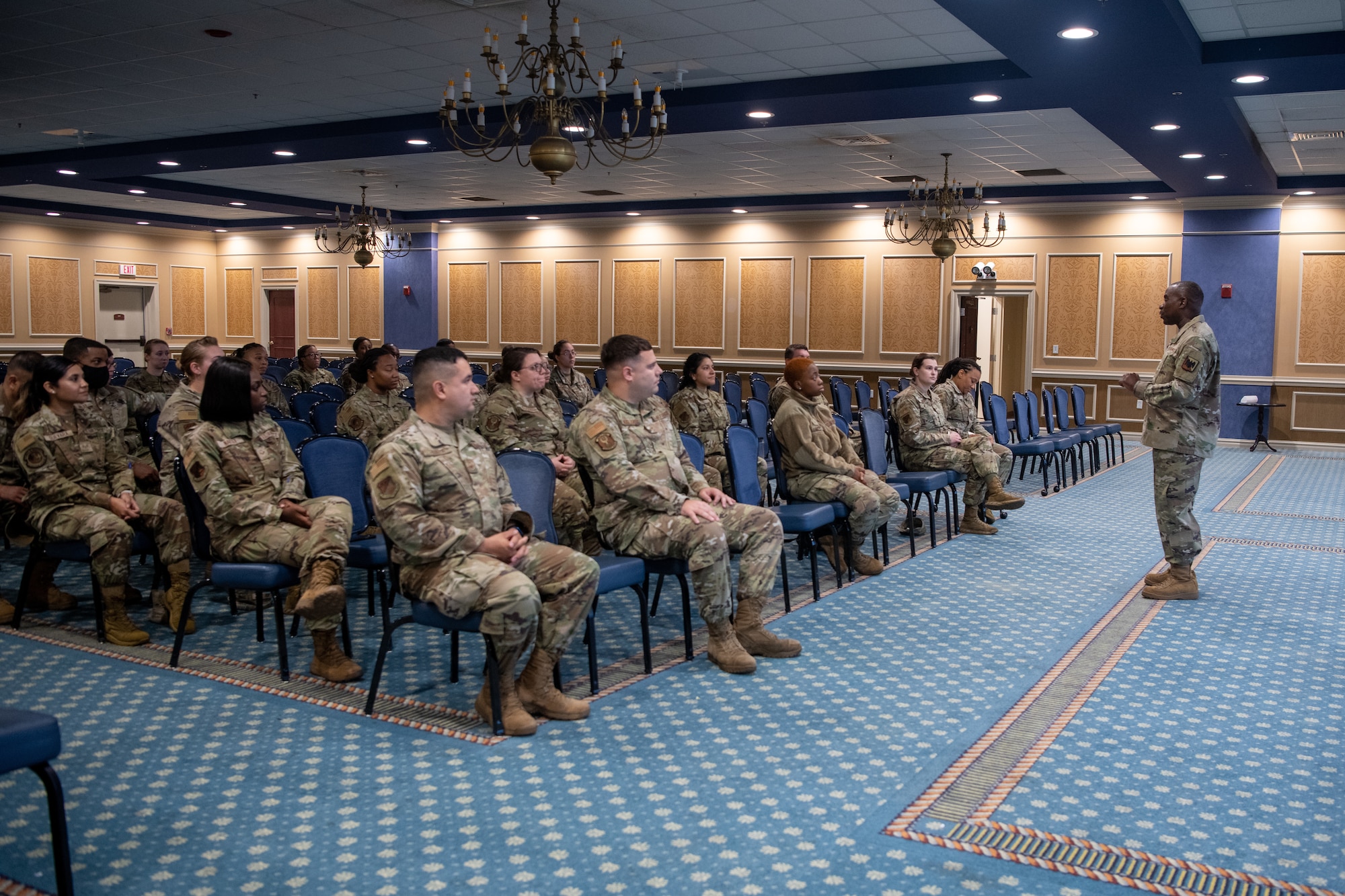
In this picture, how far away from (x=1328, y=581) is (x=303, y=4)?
717cm

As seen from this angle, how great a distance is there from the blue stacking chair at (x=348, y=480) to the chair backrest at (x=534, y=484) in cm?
72

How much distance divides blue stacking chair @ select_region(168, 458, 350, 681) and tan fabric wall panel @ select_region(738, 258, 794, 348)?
13393 mm

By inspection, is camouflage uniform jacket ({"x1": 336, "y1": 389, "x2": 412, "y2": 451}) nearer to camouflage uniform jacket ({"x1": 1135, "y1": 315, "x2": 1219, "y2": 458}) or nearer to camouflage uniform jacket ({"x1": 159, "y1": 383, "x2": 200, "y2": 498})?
camouflage uniform jacket ({"x1": 159, "y1": 383, "x2": 200, "y2": 498})

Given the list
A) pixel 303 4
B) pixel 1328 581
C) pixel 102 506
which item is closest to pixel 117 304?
pixel 303 4

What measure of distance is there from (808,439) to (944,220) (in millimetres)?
7784

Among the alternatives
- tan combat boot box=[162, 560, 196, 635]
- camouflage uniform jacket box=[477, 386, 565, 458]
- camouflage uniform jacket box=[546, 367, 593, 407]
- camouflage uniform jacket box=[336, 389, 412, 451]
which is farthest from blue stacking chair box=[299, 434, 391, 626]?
camouflage uniform jacket box=[546, 367, 593, 407]

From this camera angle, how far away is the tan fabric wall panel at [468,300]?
20.0 meters

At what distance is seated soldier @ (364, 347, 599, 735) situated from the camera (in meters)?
3.79

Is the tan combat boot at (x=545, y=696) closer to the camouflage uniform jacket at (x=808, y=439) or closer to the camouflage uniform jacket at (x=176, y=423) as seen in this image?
the camouflage uniform jacket at (x=176, y=423)

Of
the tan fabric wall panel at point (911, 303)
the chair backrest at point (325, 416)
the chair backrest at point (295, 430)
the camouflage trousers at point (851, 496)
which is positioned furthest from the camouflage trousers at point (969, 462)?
the tan fabric wall panel at point (911, 303)

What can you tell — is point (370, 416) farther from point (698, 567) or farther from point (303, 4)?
point (698, 567)

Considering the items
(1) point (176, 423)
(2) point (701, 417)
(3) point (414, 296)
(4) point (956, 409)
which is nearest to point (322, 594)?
(1) point (176, 423)

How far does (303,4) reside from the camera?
22.6ft

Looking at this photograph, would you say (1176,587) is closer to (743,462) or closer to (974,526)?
(974,526)
